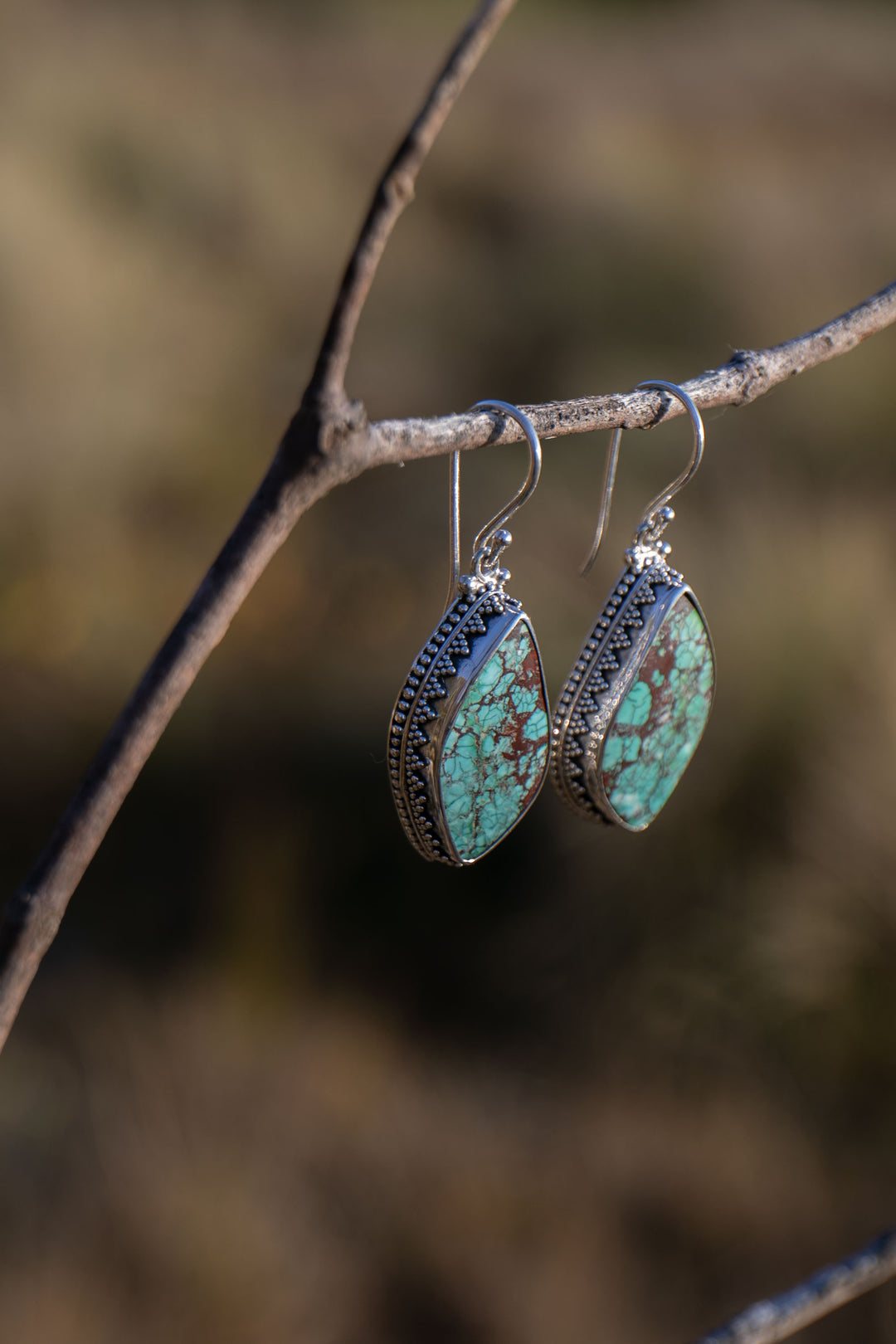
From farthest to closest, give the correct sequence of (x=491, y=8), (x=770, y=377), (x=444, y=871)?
(x=444, y=871) < (x=770, y=377) < (x=491, y=8)

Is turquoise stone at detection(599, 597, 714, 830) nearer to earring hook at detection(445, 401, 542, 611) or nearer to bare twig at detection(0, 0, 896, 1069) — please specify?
earring hook at detection(445, 401, 542, 611)

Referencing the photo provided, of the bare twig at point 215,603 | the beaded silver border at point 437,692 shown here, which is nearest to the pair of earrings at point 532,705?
the beaded silver border at point 437,692

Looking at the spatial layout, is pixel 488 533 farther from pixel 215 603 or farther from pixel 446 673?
pixel 215 603

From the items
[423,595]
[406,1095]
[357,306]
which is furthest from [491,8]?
[406,1095]

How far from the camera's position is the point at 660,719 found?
767 mm

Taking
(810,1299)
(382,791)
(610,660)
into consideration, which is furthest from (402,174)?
(382,791)

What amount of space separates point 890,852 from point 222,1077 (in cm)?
89

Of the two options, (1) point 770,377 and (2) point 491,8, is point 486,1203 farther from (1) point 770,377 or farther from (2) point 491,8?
(2) point 491,8

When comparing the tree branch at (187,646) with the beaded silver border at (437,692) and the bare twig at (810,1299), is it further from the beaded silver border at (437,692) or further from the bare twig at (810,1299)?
the bare twig at (810,1299)

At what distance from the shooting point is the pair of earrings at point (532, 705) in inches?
25.9

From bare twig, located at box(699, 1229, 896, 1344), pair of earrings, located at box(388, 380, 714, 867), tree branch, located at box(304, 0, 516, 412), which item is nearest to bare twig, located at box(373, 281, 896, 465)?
pair of earrings, located at box(388, 380, 714, 867)

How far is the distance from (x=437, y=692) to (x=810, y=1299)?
388 millimetres

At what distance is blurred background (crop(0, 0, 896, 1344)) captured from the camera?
1.42m

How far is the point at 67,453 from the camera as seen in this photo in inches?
62.4
